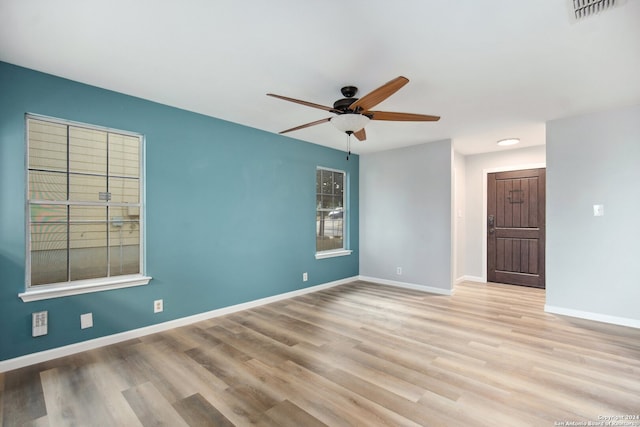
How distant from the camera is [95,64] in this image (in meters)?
2.54

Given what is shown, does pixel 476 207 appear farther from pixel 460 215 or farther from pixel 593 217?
pixel 593 217

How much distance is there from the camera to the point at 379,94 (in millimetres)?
2287

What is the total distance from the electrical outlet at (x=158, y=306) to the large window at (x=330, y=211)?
8.68 ft

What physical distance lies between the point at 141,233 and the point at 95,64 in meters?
1.65

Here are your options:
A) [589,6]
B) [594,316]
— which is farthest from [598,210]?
[589,6]

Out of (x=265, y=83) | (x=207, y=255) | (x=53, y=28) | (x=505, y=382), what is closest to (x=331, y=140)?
(x=265, y=83)

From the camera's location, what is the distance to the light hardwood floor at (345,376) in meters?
1.94

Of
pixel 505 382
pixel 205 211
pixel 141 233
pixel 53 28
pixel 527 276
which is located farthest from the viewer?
pixel 527 276

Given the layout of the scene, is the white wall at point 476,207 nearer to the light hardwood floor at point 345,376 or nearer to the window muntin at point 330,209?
the light hardwood floor at point 345,376

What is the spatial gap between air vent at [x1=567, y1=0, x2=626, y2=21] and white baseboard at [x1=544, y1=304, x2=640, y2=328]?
3.42m

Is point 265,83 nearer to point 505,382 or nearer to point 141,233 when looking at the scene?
point 141,233

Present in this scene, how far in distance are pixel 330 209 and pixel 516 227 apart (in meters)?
3.47

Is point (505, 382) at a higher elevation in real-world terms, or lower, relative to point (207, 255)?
lower

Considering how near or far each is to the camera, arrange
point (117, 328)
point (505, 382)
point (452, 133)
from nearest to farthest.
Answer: point (505, 382)
point (117, 328)
point (452, 133)
